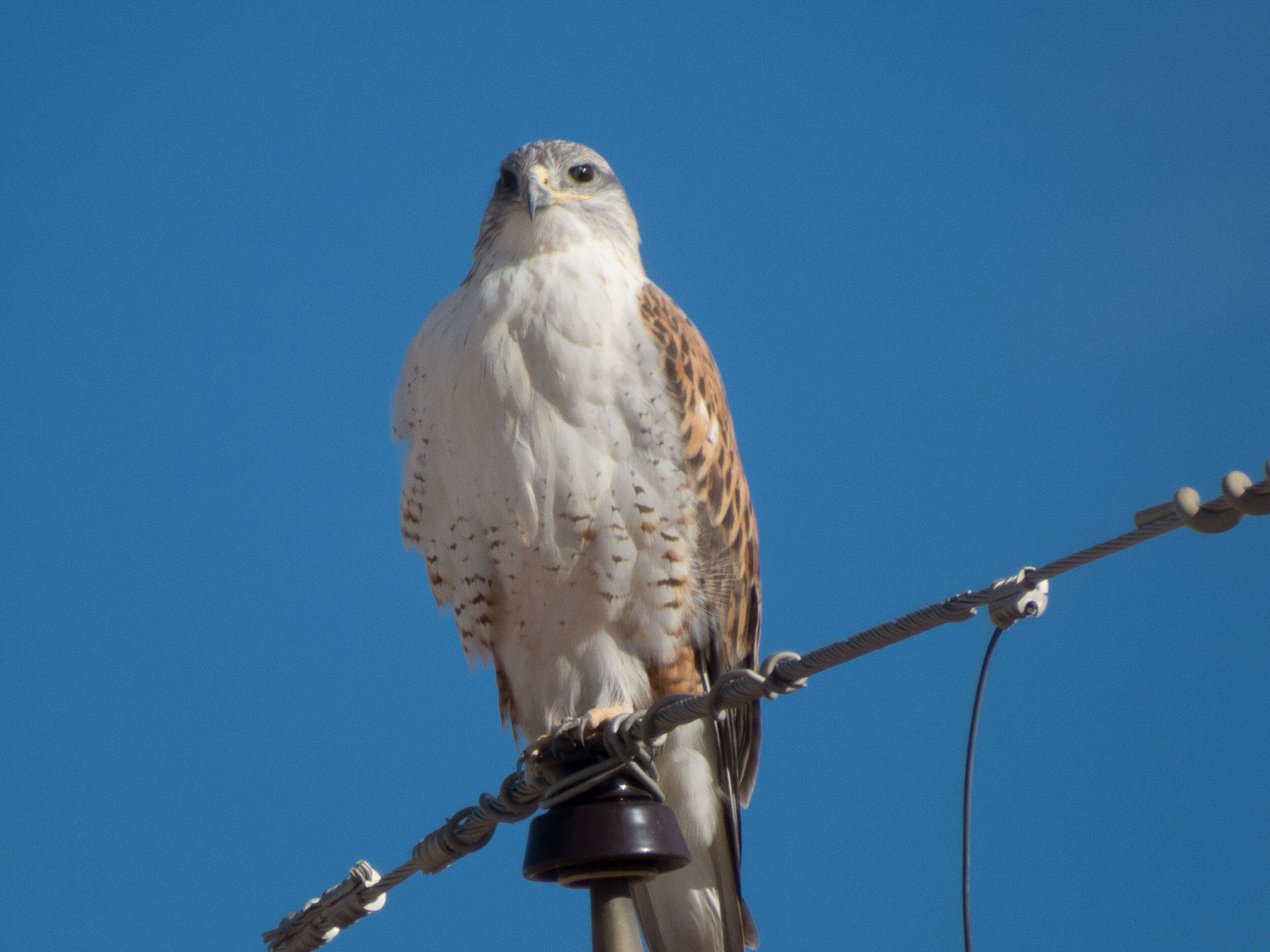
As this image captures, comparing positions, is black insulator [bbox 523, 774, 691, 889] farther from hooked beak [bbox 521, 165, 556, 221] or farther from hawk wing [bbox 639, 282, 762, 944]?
hooked beak [bbox 521, 165, 556, 221]

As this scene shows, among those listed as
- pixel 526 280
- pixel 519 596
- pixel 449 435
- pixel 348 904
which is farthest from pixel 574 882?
pixel 526 280

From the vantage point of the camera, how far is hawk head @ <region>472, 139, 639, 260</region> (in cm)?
416

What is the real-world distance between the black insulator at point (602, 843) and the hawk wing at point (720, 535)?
4.20 feet

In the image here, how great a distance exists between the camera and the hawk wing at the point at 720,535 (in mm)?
3850

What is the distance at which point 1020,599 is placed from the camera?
198 cm

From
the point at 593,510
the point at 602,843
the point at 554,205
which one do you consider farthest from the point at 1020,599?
the point at 554,205

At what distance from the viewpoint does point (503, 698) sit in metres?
4.15

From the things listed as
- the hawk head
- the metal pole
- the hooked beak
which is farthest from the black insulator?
the hooked beak

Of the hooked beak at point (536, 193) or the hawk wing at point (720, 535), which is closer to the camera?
the hawk wing at point (720, 535)

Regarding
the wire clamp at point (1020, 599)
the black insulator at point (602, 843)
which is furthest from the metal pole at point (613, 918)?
the wire clamp at point (1020, 599)

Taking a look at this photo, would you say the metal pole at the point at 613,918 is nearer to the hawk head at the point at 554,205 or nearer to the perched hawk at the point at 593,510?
the perched hawk at the point at 593,510

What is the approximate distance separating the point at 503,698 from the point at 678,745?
56 cm

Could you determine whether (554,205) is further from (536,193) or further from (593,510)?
(593,510)

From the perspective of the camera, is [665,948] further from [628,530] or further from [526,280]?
[526,280]
